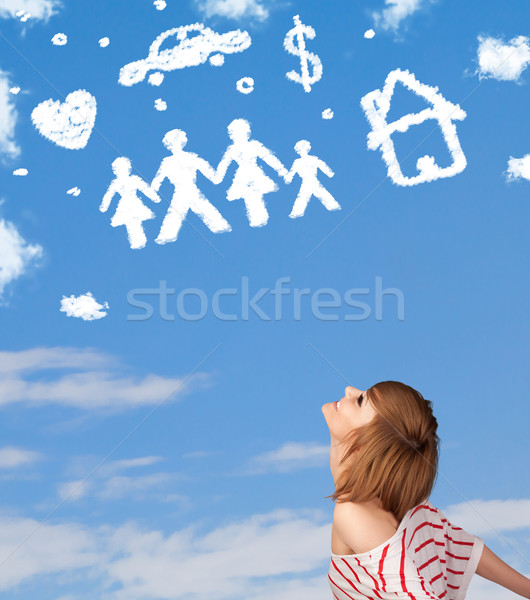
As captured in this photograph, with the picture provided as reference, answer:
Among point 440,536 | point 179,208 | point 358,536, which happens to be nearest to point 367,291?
point 179,208

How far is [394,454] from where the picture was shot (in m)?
2.06

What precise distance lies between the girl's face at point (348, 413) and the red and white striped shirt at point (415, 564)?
303mm

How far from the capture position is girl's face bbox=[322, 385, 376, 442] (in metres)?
2.21

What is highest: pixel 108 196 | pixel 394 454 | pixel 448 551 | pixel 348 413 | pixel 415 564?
pixel 108 196

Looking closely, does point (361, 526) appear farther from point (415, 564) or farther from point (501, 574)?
point (501, 574)

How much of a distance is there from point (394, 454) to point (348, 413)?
0.83 ft

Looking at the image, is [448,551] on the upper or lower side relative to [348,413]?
lower

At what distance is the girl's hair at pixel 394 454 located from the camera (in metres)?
2.03

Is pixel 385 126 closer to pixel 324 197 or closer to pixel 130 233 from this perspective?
pixel 324 197

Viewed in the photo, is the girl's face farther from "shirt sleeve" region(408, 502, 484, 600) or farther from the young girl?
"shirt sleeve" region(408, 502, 484, 600)

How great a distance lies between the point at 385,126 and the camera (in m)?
4.16

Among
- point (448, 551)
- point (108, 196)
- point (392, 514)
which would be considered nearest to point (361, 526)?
point (392, 514)

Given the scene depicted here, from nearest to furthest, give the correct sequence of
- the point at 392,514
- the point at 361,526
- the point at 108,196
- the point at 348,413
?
the point at 361,526 → the point at 392,514 → the point at 348,413 → the point at 108,196

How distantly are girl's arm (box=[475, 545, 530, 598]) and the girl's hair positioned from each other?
1.30 feet
